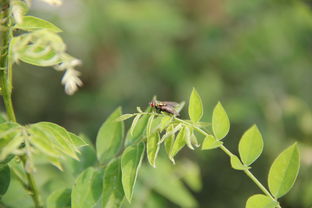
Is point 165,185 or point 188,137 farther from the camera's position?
point 165,185

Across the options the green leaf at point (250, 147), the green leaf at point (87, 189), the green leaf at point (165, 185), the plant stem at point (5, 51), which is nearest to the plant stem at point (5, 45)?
the plant stem at point (5, 51)

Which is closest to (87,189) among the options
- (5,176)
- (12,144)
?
(5,176)

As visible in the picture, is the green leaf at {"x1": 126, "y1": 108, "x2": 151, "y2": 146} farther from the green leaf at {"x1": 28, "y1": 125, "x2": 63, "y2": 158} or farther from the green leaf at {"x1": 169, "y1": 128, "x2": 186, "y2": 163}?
the green leaf at {"x1": 28, "y1": 125, "x2": 63, "y2": 158}

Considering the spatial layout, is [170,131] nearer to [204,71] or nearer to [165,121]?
[165,121]

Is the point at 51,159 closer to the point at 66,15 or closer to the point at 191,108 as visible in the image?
the point at 191,108

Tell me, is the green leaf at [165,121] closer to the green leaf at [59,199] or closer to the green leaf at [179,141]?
the green leaf at [179,141]

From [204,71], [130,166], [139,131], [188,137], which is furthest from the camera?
[204,71]
